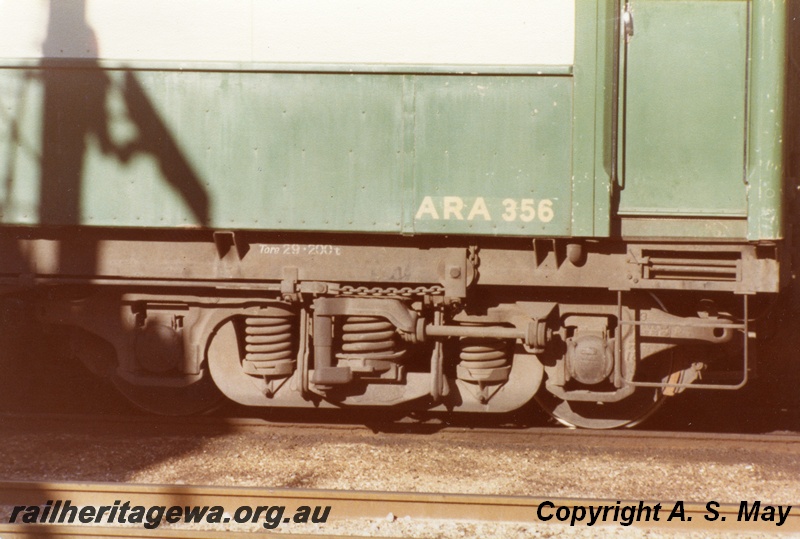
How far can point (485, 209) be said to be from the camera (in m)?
5.50

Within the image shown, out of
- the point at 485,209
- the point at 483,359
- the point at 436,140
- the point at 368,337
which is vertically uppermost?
the point at 436,140

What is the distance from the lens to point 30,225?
575 centimetres

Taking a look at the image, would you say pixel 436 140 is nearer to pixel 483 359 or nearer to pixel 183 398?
pixel 483 359

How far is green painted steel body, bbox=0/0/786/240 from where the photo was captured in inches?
213

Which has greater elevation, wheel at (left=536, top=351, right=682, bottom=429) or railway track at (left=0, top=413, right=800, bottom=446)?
wheel at (left=536, top=351, right=682, bottom=429)

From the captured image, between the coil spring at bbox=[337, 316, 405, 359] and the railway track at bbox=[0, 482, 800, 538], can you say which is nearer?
the railway track at bbox=[0, 482, 800, 538]

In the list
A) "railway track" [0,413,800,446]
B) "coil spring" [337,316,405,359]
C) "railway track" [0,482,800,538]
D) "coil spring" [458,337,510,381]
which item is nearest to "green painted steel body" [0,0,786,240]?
"coil spring" [337,316,405,359]

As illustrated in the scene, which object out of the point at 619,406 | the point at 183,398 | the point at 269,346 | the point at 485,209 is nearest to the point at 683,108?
the point at 485,209

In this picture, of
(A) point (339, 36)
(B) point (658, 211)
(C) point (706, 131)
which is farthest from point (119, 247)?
(C) point (706, 131)

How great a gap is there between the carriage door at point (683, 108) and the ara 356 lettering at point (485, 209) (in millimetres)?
564

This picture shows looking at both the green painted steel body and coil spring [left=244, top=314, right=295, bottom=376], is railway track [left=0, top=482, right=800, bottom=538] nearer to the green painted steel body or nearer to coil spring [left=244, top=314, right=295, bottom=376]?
coil spring [left=244, top=314, right=295, bottom=376]

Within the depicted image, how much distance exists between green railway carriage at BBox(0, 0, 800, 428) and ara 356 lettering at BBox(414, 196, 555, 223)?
15mm

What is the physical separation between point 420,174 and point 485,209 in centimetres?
51

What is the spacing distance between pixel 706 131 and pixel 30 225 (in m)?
4.74
